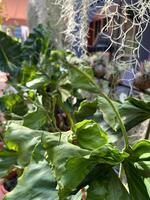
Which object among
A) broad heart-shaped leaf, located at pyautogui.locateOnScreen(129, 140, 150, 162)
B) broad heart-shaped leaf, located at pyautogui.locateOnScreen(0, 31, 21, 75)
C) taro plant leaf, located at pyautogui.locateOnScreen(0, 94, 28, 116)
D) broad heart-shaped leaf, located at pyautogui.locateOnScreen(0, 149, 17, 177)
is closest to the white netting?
broad heart-shaped leaf, located at pyautogui.locateOnScreen(129, 140, 150, 162)

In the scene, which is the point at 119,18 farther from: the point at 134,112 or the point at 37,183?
the point at 37,183

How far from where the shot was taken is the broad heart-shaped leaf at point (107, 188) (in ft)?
2.03

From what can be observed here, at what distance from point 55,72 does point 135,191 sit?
33.2 inches

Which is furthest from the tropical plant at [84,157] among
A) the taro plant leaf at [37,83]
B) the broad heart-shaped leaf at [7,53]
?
the broad heart-shaped leaf at [7,53]

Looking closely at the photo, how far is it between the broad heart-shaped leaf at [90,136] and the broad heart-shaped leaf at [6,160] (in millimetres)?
228

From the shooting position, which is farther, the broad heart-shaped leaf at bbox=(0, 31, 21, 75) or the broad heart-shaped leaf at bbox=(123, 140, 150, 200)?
the broad heart-shaped leaf at bbox=(0, 31, 21, 75)

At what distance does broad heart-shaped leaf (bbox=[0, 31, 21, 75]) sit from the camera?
1.67 metres

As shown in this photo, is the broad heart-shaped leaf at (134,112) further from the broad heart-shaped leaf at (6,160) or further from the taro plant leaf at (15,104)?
the taro plant leaf at (15,104)

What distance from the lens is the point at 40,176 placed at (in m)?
0.68

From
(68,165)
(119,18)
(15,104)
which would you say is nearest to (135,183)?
(68,165)

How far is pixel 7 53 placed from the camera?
1685 mm

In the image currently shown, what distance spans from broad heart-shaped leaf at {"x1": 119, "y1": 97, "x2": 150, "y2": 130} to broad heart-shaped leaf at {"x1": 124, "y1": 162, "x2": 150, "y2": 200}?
159 mm

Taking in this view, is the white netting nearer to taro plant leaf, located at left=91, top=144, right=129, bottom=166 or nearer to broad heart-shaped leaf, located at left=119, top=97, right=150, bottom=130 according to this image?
broad heart-shaped leaf, located at left=119, top=97, right=150, bottom=130

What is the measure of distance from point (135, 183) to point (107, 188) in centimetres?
6
